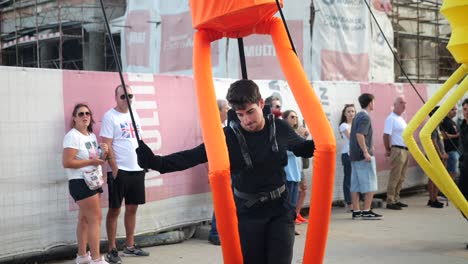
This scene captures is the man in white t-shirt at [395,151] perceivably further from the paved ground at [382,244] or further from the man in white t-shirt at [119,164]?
the man in white t-shirt at [119,164]

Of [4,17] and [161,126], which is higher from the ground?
[4,17]

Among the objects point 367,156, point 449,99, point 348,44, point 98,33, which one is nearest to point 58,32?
point 98,33

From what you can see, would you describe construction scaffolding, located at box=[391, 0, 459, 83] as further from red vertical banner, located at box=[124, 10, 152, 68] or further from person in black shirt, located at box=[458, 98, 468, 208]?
person in black shirt, located at box=[458, 98, 468, 208]

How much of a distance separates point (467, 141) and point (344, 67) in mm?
9083

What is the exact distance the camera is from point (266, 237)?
3.63 meters

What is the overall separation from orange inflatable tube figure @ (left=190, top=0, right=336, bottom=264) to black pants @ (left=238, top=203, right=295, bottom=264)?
0.14 meters

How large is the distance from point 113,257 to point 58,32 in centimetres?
1514

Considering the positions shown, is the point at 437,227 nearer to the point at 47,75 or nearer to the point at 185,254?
the point at 185,254

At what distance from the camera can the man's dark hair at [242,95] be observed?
11.6 feet

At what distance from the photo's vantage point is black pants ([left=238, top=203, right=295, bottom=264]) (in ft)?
11.8

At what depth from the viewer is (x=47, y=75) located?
251 inches

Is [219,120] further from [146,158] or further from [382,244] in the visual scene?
[382,244]

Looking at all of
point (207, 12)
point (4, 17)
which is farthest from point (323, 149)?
point (4, 17)

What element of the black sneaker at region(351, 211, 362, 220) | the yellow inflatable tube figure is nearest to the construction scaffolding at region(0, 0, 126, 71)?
the black sneaker at region(351, 211, 362, 220)
